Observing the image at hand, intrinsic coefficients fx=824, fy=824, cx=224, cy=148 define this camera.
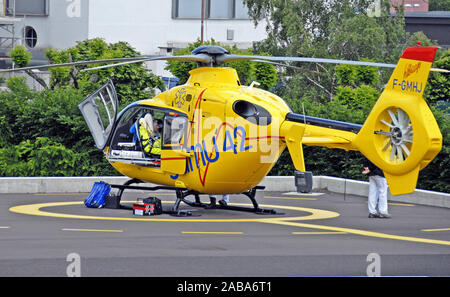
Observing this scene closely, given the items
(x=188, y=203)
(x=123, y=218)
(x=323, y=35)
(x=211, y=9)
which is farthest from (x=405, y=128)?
(x=211, y=9)

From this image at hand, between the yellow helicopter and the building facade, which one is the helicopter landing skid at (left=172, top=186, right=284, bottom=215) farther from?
the building facade

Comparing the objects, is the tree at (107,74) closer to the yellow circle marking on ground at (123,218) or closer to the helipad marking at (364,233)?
the yellow circle marking on ground at (123,218)

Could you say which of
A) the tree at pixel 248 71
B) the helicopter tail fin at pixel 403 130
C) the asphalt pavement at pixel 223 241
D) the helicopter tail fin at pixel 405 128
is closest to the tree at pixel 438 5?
the tree at pixel 248 71

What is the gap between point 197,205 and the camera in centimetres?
2014

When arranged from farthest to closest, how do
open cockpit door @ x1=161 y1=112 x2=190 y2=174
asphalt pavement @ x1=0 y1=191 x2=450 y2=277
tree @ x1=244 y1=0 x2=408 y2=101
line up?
tree @ x1=244 y1=0 x2=408 y2=101
open cockpit door @ x1=161 y1=112 x2=190 y2=174
asphalt pavement @ x1=0 y1=191 x2=450 y2=277

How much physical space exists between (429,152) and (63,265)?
6361mm

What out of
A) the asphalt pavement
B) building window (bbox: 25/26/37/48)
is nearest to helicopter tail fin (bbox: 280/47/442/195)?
the asphalt pavement

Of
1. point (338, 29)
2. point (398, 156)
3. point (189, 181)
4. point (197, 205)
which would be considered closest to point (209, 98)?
point (189, 181)

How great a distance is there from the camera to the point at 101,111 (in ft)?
65.7

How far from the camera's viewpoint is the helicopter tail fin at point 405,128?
13977 millimetres

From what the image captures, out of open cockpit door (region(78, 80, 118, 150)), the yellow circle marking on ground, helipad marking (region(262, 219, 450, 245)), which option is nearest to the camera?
helipad marking (region(262, 219, 450, 245))

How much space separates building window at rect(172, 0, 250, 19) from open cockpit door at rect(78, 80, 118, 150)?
111 ft

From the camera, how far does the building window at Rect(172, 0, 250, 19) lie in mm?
53125
